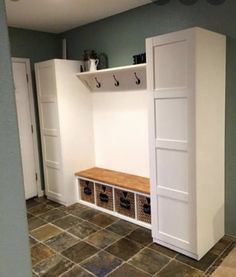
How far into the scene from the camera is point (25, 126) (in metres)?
4.03

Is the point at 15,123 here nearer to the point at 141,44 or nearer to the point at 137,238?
the point at 137,238

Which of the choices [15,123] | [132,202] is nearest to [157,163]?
[132,202]

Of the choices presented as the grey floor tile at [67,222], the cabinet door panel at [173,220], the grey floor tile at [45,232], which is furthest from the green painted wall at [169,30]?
the grey floor tile at [45,232]

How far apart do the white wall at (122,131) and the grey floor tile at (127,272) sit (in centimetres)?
131

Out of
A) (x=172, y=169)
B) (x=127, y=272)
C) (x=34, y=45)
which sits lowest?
(x=127, y=272)

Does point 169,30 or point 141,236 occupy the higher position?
point 169,30

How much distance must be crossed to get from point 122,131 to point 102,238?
4.65ft

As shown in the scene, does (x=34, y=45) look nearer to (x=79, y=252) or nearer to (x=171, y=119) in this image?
(x=171, y=119)

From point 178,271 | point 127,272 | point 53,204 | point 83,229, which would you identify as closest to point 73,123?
point 53,204

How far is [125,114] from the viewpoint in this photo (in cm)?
357

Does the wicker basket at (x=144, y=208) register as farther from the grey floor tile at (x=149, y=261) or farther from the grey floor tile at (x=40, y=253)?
the grey floor tile at (x=40, y=253)

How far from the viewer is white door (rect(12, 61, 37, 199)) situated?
12.7 feet

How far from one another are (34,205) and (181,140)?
8.51ft

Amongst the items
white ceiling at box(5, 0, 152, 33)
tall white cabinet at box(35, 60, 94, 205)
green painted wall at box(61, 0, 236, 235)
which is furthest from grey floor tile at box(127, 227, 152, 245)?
white ceiling at box(5, 0, 152, 33)
